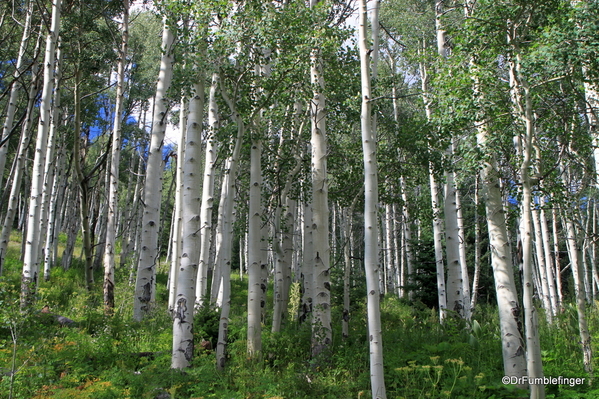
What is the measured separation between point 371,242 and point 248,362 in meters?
2.60

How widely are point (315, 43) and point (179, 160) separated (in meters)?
5.61

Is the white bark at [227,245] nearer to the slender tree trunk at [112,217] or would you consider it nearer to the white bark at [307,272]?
the white bark at [307,272]

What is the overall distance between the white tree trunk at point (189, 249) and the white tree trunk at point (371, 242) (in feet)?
8.14

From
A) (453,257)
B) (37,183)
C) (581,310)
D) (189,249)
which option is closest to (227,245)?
(189,249)

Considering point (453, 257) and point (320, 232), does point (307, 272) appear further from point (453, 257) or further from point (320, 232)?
point (453, 257)

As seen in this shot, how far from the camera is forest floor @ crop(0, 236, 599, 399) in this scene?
508 centimetres

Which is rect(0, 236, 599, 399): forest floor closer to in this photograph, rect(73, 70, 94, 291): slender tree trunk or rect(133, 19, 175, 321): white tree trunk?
rect(133, 19, 175, 321): white tree trunk

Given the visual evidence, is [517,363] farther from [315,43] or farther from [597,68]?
[315,43]

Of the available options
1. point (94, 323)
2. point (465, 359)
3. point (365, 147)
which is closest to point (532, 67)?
point (365, 147)

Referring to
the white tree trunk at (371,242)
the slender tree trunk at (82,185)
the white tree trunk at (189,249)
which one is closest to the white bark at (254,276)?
the white tree trunk at (189,249)

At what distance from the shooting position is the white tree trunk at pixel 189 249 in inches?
234

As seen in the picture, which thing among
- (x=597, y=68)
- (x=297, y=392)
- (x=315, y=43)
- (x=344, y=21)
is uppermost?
(x=344, y=21)

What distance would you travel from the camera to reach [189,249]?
6121mm

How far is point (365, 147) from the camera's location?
5.54 metres
